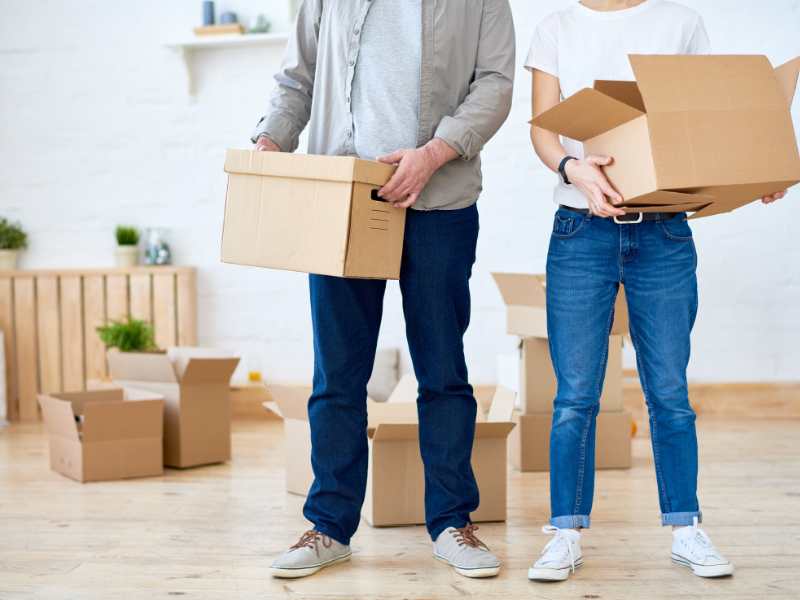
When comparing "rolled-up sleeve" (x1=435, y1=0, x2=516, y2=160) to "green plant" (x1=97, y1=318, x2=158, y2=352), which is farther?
"green plant" (x1=97, y1=318, x2=158, y2=352)

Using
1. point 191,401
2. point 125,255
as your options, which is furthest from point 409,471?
point 125,255

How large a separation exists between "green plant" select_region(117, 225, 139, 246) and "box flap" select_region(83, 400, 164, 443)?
1429 mm

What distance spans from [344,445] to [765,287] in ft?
9.02

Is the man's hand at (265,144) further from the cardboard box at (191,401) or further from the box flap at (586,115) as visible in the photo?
the cardboard box at (191,401)

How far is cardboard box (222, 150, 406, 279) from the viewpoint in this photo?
1570mm

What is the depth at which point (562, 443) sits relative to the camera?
5.70 feet

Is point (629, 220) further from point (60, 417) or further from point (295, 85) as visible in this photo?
point (60, 417)

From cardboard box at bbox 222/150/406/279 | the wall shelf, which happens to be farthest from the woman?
the wall shelf

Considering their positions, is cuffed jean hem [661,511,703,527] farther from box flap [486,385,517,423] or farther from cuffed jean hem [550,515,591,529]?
box flap [486,385,517,423]

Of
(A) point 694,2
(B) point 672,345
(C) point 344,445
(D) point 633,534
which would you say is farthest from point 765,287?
(C) point 344,445

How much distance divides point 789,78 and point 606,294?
0.50m

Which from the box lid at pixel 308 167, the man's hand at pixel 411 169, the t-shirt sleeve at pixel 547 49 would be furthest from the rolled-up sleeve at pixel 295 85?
the t-shirt sleeve at pixel 547 49

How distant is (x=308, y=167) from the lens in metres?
1.59

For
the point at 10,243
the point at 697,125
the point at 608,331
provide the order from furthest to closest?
the point at 10,243 → the point at 608,331 → the point at 697,125
